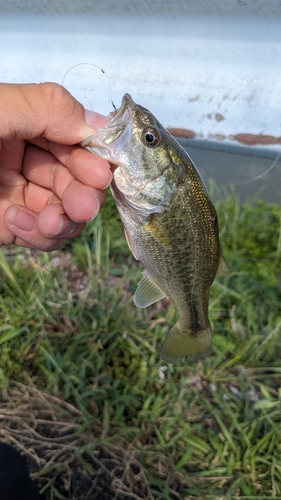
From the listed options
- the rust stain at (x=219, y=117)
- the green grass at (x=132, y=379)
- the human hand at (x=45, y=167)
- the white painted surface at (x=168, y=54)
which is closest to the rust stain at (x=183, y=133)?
the white painted surface at (x=168, y=54)

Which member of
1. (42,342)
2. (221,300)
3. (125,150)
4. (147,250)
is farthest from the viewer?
(221,300)

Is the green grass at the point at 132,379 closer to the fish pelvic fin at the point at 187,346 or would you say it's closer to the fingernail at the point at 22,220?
the fish pelvic fin at the point at 187,346

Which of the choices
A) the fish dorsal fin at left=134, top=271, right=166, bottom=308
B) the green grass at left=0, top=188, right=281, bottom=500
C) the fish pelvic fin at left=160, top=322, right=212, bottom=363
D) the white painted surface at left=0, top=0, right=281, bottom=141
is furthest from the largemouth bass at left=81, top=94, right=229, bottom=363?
the white painted surface at left=0, top=0, right=281, bottom=141

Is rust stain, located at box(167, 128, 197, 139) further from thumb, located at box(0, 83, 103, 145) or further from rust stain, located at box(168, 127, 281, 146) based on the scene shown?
thumb, located at box(0, 83, 103, 145)

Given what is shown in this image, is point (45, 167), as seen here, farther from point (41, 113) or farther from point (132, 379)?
point (132, 379)

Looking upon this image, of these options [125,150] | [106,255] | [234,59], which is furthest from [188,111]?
[125,150]

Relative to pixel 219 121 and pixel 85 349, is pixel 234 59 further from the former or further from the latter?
pixel 85 349

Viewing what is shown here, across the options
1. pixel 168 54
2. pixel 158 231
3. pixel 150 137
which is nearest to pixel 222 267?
pixel 158 231
